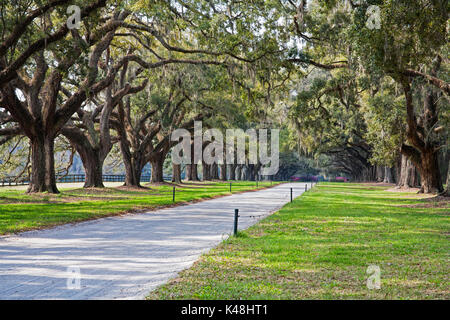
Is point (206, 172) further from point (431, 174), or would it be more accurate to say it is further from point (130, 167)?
point (431, 174)

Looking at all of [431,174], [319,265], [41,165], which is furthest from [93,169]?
[319,265]

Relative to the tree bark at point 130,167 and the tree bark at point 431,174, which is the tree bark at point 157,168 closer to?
the tree bark at point 130,167

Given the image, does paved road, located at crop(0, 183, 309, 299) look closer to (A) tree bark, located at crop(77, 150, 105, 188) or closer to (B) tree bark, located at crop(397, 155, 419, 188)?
(A) tree bark, located at crop(77, 150, 105, 188)

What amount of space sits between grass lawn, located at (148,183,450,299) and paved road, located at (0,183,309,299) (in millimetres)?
593

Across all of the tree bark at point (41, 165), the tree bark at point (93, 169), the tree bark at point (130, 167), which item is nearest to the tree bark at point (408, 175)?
the tree bark at point (130, 167)

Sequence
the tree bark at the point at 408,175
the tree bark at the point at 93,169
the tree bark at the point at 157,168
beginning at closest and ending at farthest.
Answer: the tree bark at the point at 93,169
the tree bark at the point at 408,175
the tree bark at the point at 157,168

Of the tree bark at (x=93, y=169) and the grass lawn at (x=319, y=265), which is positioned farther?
the tree bark at (x=93, y=169)

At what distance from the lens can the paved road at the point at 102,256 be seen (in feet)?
20.5

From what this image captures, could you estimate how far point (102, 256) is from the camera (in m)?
8.80

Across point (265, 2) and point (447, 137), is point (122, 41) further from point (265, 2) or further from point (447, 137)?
point (447, 137)

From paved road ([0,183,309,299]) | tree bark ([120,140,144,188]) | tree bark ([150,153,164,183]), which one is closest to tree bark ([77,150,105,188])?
tree bark ([120,140,144,188])

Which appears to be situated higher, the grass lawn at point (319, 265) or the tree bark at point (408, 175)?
the tree bark at point (408, 175)

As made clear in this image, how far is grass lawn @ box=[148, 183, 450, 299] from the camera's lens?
19.8 feet

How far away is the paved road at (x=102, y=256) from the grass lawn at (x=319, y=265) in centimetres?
59
